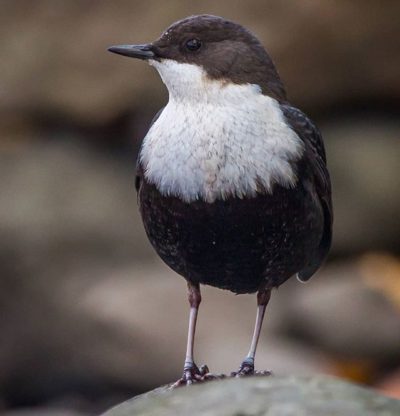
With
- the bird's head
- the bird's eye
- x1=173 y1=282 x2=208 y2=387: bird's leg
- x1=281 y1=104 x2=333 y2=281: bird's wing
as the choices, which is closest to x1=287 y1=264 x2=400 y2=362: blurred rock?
x1=281 y1=104 x2=333 y2=281: bird's wing

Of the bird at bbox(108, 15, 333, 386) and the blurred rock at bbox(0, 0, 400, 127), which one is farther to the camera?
the blurred rock at bbox(0, 0, 400, 127)

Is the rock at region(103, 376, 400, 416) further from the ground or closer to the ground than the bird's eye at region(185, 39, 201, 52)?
closer to the ground

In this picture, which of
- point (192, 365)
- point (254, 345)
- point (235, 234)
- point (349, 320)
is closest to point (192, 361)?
point (192, 365)

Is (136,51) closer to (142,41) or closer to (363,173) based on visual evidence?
(142,41)

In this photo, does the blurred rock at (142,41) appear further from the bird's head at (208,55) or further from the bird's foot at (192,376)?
the bird's foot at (192,376)

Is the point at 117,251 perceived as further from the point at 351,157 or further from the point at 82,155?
the point at 351,157

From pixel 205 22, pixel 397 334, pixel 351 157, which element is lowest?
pixel 397 334

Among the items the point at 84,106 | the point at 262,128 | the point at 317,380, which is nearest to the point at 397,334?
the point at 84,106

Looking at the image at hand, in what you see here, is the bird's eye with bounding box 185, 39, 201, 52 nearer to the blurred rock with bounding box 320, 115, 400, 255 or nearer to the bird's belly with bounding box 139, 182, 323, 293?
the bird's belly with bounding box 139, 182, 323, 293
